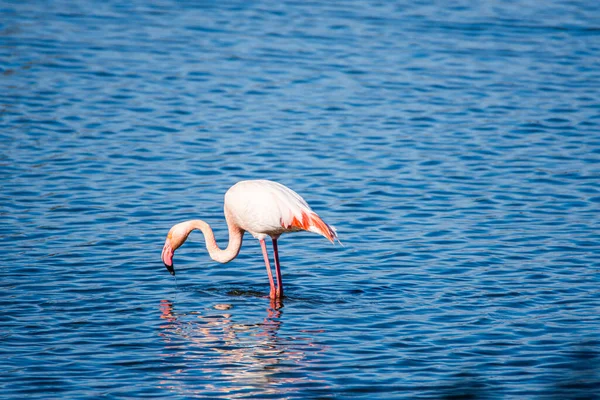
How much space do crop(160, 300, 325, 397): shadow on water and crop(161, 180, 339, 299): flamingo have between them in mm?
650


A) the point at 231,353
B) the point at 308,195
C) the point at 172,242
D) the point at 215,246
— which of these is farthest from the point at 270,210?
the point at 308,195

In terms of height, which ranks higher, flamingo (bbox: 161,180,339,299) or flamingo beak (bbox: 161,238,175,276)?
flamingo (bbox: 161,180,339,299)

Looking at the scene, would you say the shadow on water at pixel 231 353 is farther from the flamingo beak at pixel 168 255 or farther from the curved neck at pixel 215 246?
the curved neck at pixel 215 246

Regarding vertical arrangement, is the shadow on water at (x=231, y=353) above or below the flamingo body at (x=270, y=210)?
below

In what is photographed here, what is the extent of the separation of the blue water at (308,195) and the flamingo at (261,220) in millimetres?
389

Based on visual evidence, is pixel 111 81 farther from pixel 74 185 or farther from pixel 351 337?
pixel 351 337

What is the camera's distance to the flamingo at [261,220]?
→ 388 inches

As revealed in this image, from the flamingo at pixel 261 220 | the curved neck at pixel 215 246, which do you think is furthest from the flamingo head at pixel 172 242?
the curved neck at pixel 215 246

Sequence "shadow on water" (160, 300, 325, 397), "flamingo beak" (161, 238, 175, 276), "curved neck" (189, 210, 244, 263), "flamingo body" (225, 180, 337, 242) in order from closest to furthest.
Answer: "shadow on water" (160, 300, 325, 397)
"flamingo body" (225, 180, 337, 242)
"flamingo beak" (161, 238, 175, 276)
"curved neck" (189, 210, 244, 263)

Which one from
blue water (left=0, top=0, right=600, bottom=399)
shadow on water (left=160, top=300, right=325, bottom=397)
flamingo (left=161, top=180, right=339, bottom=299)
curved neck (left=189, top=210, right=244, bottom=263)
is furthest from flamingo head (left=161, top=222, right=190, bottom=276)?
shadow on water (left=160, top=300, right=325, bottom=397)

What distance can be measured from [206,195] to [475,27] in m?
11.6

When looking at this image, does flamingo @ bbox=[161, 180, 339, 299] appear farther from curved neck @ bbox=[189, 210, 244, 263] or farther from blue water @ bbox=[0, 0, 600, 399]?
blue water @ bbox=[0, 0, 600, 399]

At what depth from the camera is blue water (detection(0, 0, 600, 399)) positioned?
27.3 ft

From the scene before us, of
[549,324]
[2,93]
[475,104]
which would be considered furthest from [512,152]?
[2,93]
